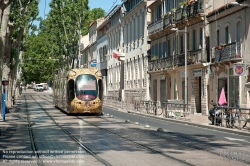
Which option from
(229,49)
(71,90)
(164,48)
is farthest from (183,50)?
(71,90)

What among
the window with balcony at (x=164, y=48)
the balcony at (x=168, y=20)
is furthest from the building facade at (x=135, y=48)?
the balcony at (x=168, y=20)

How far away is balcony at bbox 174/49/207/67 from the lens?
4262 cm

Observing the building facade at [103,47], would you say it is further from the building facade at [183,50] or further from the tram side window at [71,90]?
the tram side window at [71,90]

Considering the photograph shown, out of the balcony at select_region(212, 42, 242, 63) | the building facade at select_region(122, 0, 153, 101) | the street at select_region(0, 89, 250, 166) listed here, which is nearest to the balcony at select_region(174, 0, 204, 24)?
the balcony at select_region(212, 42, 242, 63)

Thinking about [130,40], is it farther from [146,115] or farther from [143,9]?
[146,115]

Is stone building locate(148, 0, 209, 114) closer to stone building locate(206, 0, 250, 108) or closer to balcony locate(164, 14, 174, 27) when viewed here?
balcony locate(164, 14, 174, 27)

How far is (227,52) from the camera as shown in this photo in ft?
124

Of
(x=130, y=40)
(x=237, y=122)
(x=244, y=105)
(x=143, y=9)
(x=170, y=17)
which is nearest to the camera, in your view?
(x=237, y=122)

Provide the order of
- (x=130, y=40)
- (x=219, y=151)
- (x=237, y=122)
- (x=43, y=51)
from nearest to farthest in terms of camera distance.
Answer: (x=219, y=151), (x=237, y=122), (x=130, y=40), (x=43, y=51)

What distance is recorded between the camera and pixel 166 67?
51750 millimetres

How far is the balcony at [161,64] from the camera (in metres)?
50.7

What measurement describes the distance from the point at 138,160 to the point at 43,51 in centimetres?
11919

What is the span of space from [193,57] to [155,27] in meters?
12.1

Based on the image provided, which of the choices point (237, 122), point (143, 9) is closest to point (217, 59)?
point (237, 122)
